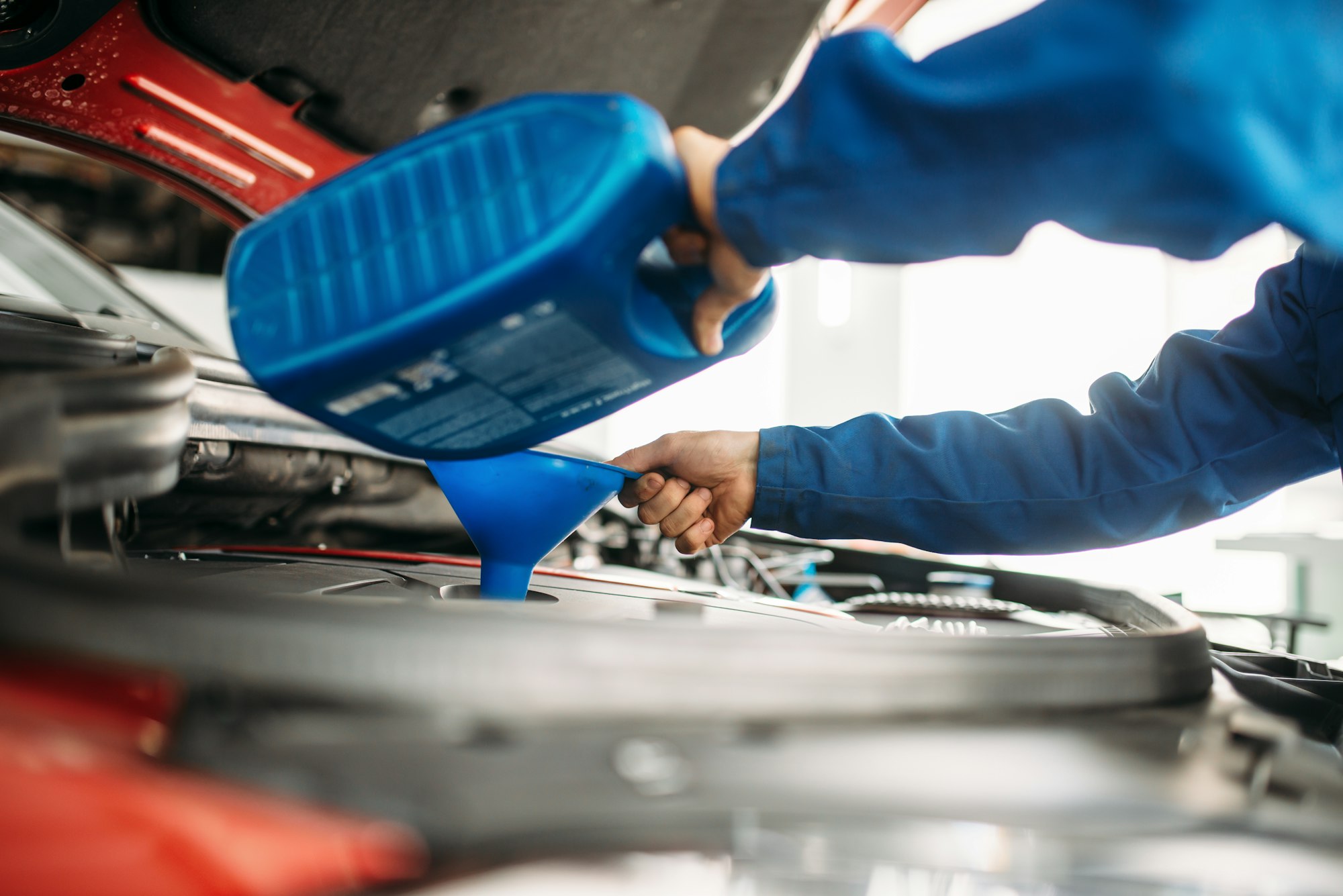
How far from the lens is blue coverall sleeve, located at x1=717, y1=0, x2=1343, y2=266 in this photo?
0.53 meters

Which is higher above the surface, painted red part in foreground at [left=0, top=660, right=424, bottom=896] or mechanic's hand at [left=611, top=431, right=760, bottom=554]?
mechanic's hand at [left=611, top=431, right=760, bottom=554]

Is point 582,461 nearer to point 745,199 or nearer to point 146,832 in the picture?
point 745,199

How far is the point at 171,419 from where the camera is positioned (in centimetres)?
62

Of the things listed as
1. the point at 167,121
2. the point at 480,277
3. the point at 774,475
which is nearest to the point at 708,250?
the point at 480,277

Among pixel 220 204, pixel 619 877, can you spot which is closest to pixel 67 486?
pixel 619 877

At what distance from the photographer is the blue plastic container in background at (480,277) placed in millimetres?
614

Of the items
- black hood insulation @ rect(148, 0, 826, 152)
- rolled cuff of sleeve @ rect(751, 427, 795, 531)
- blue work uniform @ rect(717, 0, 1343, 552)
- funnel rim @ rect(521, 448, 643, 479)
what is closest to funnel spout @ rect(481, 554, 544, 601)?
funnel rim @ rect(521, 448, 643, 479)

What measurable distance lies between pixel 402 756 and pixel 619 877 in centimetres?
12

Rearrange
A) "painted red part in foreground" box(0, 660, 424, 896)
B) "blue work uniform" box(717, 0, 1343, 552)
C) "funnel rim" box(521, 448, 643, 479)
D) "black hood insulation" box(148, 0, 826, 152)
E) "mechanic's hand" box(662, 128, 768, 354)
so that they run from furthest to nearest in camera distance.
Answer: "black hood insulation" box(148, 0, 826, 152)
"funnel rim" box(521, 448, 643, 479)
"mechanic's hand" box(662, 128, 768, 354)
"blue work uniform" box(717, 0, 1343, 552)
"painted red part in foreground" box(0, 660, 424, 896)

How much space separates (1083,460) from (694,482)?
49 cm

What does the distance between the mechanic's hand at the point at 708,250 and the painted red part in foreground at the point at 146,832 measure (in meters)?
0.48

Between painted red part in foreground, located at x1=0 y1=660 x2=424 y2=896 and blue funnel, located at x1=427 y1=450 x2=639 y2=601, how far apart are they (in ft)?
1.66

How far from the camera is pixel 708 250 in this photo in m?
0.71

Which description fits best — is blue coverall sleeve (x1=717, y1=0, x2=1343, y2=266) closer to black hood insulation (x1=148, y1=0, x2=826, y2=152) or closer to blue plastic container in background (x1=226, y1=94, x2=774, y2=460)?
blue plastic container in background (x1=226, y1=94, x2=774, y2=460)
